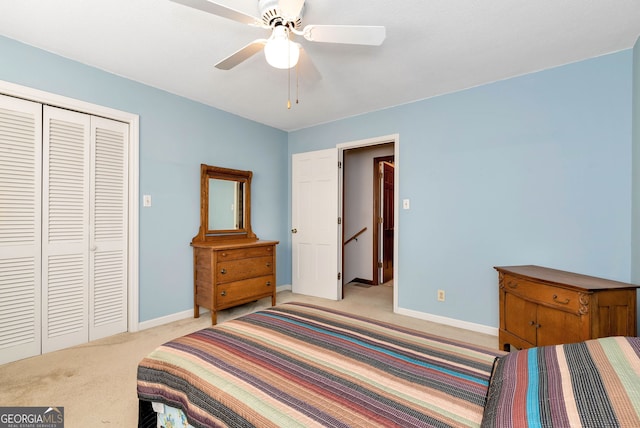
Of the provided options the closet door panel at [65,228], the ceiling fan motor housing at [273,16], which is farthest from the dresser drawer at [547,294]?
the closet door panel at [65,228]

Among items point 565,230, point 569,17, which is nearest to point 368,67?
point 569,17

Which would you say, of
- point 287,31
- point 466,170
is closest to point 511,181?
point 466,170

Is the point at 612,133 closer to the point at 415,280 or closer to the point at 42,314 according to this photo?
the point at 415,280

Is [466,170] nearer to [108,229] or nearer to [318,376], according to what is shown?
[318,376]

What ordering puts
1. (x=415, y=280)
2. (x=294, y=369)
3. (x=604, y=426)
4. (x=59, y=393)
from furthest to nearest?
(x=415, y=280) → (x=59, y=393) → (x=294, y=369) → (x=604, y=426)

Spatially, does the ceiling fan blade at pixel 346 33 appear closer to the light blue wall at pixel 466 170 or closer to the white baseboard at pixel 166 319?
the light blue wall at pixel 466 170

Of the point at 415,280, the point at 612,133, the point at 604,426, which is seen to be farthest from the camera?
the point at 415,280

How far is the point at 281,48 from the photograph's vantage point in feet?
5.26

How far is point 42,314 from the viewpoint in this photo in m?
2.31

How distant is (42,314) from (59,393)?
2.78ft

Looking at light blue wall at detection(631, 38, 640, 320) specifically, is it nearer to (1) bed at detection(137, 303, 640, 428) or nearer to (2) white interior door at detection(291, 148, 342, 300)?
(1) bed at detection(137, 303, 640, 428)

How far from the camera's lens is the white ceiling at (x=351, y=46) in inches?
70.2

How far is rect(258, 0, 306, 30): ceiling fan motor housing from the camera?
5.14 ft

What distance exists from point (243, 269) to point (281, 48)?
7.56ft
